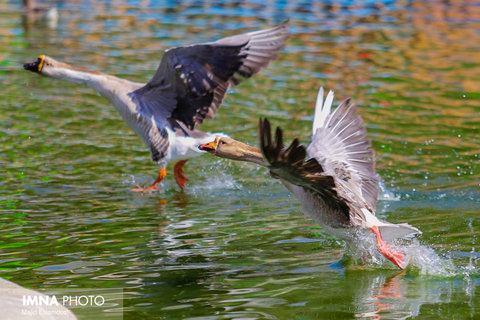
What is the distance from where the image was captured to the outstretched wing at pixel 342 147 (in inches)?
241

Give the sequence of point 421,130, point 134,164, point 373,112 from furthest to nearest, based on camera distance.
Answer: point 373,112, point 421,130, point 134,164

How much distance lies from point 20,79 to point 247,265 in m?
9.68

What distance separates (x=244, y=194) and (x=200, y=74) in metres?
1.58

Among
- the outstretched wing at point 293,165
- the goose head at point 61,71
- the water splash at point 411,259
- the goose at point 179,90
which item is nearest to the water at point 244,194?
the water splash at point 411,259

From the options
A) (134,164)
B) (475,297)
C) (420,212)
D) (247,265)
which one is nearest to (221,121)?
(134,164)

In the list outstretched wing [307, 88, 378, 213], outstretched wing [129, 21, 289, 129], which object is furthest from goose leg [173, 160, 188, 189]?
outstretched wing [307, 88, 378, 213]

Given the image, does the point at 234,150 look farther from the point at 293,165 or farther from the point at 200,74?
the point at 200,74

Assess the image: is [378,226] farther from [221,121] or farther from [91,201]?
[221,121]

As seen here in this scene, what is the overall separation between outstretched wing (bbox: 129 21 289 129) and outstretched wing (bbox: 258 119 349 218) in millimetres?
3044

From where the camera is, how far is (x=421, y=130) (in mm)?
11109

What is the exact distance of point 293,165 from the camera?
17.3 ft

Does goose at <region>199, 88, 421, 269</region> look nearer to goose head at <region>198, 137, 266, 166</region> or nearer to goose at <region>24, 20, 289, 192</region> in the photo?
goose head at <region>198, 137, 266, 166</region>

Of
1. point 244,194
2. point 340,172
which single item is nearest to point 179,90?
point 244,194

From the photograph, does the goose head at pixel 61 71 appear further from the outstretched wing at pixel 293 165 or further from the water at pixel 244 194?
the outstretched wing at pixel 293 165
